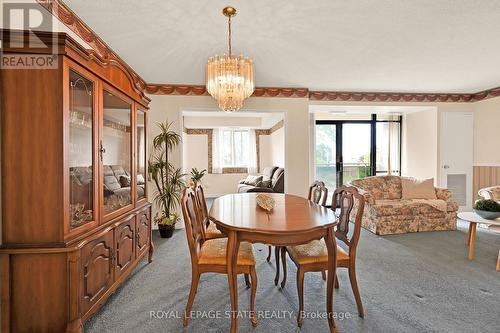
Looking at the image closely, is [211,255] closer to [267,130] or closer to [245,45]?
[245,45]

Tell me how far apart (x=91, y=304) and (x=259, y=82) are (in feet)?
11.9

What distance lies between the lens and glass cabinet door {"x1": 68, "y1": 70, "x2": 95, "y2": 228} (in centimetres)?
154

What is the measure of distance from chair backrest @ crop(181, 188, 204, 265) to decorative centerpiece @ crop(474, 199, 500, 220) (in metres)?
3.29

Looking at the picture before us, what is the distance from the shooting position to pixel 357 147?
5969mm

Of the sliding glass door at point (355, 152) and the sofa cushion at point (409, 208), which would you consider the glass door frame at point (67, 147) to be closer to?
the sofa cushion at point (409, 208)

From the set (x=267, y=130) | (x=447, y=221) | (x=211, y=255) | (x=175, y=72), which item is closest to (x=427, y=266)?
(x=447, y=221)

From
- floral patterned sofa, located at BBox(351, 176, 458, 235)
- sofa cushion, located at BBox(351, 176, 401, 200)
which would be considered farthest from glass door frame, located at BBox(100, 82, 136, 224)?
sofa cushion, located at BBox(351, 176, 401, 200)

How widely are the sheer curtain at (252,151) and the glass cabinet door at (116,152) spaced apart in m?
5.48

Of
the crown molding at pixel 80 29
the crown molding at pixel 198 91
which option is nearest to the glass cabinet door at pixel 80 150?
the crown molding at pixel 80 29

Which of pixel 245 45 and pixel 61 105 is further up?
pixel 245 45

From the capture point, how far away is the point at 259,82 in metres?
4.09

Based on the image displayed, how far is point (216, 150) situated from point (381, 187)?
191 inches

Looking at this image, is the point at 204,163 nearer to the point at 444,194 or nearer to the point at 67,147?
the point at 444,194

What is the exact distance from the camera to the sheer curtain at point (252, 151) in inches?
304
